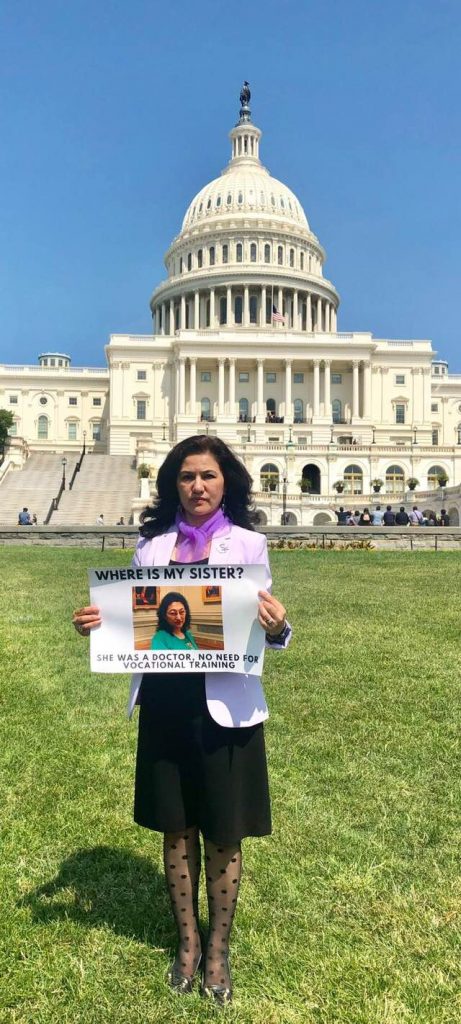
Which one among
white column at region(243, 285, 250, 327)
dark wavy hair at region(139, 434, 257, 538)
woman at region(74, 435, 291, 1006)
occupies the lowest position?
woman at region(74, 435, 291, 1006)

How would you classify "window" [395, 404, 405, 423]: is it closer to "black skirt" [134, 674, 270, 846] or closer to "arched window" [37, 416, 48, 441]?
"arched window" [37, 416, 48, 441]

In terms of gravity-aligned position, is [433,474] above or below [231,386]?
below

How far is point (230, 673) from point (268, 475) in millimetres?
59382

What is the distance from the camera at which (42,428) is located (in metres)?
95.3

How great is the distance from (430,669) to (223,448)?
219 inches

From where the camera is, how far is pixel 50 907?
417 centimetres

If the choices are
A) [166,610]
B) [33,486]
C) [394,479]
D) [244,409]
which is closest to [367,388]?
[244,409]

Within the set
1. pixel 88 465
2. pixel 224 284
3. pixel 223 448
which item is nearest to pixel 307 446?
pixel 88 465

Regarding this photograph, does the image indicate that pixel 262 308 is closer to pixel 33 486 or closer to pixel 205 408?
pixel 205 408

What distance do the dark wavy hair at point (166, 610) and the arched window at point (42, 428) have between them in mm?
94624

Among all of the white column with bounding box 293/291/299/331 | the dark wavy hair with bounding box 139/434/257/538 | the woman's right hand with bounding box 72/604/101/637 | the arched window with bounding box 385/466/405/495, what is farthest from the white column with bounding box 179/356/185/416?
the woman's right hand with bounding box 72/604/101/637

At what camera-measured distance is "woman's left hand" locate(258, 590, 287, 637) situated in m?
3.62

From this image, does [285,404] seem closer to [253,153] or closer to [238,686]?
[253,153]

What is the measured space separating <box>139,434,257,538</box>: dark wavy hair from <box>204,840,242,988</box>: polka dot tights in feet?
5.13
